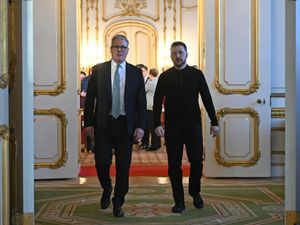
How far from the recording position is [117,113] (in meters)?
4.44

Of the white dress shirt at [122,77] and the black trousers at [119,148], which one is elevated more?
the white dress shirt at [122,77]

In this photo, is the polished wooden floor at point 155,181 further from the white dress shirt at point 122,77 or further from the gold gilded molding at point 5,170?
the gold gilded molding at point 5,170

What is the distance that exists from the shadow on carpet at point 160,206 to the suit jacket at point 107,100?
2.22ft

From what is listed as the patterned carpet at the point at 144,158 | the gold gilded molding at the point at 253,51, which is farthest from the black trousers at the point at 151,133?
the gold gilded molding at the point at 253,51

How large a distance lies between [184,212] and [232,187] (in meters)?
1.35

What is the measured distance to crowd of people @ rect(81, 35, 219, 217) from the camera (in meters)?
4.45

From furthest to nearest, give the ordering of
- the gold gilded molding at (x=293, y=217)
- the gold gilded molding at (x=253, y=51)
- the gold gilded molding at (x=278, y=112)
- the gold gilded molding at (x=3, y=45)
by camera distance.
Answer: the gold gilded molding at (x=278, y=112)
the gold gilded molding at (x=253, y=51)
the gold gilded molding at (x=293, y=217)
the gold gilded molding at (x=3, y=45)

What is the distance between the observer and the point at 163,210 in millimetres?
4695

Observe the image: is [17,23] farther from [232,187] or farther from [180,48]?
[232,187]

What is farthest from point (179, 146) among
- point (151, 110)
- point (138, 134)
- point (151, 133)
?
point (151, 133)

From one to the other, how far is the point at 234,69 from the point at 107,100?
239 centimetres

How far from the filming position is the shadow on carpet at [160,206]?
14.3ft

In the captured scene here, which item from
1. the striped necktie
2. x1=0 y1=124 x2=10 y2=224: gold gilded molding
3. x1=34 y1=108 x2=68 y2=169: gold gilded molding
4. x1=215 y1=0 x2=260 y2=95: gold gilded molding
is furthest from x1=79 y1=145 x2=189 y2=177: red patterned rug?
x1=0 y1=124 x2=10 y2=224: gold gilded molding

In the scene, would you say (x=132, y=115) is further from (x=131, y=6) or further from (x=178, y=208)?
(x=131, y=6)
